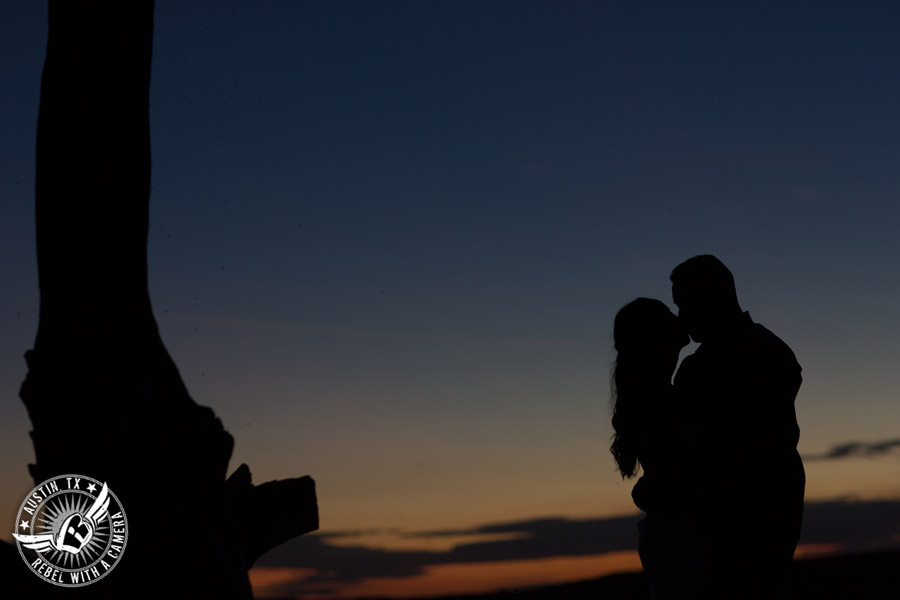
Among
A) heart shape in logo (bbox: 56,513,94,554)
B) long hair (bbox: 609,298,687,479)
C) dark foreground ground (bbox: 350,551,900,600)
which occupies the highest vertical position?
long hair (bbox: 609,298,687,479)

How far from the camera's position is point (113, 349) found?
182 inches

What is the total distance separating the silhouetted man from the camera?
4.43 meters

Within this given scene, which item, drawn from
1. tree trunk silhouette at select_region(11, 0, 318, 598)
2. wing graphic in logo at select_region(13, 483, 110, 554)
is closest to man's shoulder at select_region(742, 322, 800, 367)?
tree trunk silhouette at select_region(11, 0, 318, 598)

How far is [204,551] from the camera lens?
4.59 m

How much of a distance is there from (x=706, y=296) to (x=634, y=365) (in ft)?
1.82

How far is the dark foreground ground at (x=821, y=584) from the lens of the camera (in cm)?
1027

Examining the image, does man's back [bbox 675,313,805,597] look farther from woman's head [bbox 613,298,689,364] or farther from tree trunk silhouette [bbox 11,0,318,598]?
tree trunk silhouette [bbox 11,0,318,598]

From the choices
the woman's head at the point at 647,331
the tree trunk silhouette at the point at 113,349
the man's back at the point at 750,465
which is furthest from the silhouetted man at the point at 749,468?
the tree trunk silhouette at the point at 113,349

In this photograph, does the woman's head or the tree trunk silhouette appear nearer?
the tree trunk silhouette

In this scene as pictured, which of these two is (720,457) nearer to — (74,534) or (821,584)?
(74,534)

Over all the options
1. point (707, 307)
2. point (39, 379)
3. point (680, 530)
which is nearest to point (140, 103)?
point (39, 379)

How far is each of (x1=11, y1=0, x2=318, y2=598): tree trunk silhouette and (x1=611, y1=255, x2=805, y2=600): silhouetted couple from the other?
235cm

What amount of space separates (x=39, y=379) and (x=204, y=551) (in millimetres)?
1295

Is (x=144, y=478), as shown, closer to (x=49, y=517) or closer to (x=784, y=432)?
(x=49, y=517)
